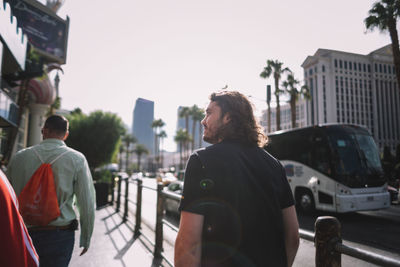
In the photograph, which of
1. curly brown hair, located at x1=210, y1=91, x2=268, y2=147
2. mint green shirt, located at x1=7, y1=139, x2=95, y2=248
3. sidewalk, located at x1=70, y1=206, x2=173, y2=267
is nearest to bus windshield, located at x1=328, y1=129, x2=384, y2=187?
sidewalk, located at x1=70, y1=206, x2=173, y2=267

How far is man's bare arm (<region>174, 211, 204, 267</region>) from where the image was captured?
1251 millimetres

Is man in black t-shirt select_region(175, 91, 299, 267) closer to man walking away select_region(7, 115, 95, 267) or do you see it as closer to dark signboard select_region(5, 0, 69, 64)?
man walking away select_region(7, 115, 95, 267)

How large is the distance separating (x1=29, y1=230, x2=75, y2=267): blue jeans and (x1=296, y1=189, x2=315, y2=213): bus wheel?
1009cm

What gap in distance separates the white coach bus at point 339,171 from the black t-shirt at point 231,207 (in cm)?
924

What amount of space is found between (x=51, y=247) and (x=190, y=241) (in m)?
1.63

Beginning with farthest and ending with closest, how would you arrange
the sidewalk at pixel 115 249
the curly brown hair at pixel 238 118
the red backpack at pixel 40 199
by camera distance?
1. the sidewalk at pixel 115 249
2. the red backpack at pixel 40 199
3. the curly brown hair at pixel 238 118

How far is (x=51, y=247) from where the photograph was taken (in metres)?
2.28

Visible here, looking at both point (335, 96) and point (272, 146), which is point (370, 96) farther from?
point (272, 146)

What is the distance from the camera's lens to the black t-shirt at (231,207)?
1.26 meters

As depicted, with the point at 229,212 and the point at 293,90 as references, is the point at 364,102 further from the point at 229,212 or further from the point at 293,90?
the point at 229,212

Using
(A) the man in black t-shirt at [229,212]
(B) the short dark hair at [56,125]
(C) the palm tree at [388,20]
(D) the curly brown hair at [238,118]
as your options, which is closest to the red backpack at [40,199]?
(B) the short dark hair at [56,125]

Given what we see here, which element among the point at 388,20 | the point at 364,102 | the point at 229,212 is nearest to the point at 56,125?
the point at 229,212

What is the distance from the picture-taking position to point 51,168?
93.1 inches

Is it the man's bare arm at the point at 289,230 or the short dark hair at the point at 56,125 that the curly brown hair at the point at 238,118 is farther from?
the short dark hair at the point at 56,125
